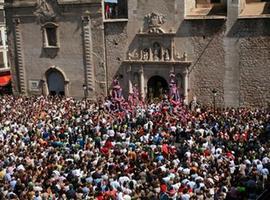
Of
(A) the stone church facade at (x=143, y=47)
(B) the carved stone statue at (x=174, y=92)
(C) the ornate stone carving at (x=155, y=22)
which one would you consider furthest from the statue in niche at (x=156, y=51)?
(B) the carved stone statue at (x=174, y=92)

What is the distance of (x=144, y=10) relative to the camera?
31.7m

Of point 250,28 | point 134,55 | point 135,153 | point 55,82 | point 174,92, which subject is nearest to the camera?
point 135,153

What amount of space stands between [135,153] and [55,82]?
1805 cm

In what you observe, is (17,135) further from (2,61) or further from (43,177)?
(2,61)

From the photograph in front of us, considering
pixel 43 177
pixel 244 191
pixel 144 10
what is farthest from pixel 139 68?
pixel 244 191

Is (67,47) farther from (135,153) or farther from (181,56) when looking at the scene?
(135,153)

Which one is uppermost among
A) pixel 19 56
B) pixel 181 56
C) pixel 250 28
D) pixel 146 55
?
pixel 250 28

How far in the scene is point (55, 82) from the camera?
3609 centimetres

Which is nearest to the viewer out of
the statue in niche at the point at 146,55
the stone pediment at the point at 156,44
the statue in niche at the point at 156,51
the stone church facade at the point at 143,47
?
the stone church facade at the point at 143,47

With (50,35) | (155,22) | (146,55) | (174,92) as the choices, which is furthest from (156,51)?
(50,35)

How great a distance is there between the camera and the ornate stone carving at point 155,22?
102ft

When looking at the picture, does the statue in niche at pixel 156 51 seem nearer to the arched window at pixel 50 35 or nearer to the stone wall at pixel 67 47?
the stone wall at pixel 67 47

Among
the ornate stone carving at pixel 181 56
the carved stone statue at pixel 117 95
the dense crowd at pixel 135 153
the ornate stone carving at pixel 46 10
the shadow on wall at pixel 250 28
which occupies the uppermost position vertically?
the ornate stone carving at pixel 46 10

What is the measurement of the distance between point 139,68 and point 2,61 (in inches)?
892
